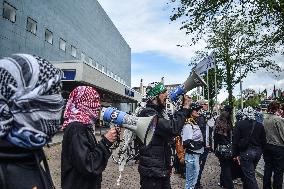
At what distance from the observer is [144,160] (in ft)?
15.2

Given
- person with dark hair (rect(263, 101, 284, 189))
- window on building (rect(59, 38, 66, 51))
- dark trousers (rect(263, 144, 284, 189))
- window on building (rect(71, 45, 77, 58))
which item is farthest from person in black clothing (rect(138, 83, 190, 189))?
window on building (rect(71, 45, 77, 58))

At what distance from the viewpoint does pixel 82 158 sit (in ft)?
9.82

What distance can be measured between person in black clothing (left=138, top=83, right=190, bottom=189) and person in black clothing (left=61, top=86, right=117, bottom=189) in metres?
1.17

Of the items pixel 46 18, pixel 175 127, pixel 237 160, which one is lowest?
pixel 237 160

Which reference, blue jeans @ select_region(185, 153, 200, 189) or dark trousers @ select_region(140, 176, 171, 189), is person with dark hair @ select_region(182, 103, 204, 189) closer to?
blue jeans @ select_region(185, 153, 200, 189)

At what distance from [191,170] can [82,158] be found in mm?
4378

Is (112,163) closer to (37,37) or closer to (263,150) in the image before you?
(263,150)

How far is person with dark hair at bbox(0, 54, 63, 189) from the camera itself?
1.69 m

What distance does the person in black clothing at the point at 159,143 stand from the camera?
14.7ft

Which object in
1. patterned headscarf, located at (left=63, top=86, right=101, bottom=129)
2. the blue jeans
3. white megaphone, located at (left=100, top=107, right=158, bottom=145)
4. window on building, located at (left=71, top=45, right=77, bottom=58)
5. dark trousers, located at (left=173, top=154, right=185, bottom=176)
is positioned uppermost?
window on building, located at (left=71, top=45, right=77, bottom=58)

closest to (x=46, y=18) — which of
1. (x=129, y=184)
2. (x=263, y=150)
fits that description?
(x=129, y=184)

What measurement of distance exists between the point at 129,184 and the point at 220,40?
101 feet

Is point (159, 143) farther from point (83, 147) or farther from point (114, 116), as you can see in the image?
point (83, 147)

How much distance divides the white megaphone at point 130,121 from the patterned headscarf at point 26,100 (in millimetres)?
1347
